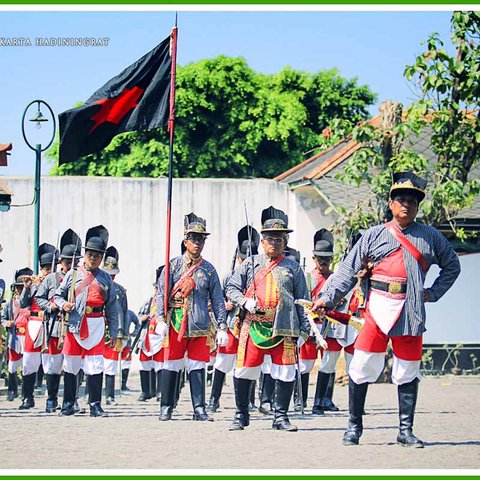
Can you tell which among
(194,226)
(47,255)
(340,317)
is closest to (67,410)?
(194,226)

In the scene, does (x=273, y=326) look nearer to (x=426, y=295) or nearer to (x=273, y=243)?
(x=273, y=243)

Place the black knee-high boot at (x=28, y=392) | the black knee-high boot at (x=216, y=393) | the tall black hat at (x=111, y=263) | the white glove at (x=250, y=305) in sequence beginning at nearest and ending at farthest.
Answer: the white glove at (x=250, y=305), the black knee-high boot at (x=216, y=393), the black knee-high boot at (x=28, y=392), the tall black hat at (x=111, y=263)

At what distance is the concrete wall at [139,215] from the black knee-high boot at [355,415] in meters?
15.1

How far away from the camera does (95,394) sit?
1545 cm

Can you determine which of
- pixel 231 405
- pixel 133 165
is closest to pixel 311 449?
pixel 231 405

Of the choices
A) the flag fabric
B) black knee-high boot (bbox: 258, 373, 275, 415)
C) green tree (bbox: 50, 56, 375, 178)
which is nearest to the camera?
the flag fabric

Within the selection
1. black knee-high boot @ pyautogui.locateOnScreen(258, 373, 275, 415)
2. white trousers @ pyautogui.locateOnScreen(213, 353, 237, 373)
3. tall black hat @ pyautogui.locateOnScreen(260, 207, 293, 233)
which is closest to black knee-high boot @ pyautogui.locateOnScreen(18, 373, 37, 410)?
white trousers @ pyautogui.locateOnScreen(213, 353, 237, 373)

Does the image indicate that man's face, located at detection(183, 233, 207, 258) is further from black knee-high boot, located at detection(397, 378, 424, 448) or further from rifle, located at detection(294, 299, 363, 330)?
black knee-high boot, located at detection(397, 378, 424, 448)

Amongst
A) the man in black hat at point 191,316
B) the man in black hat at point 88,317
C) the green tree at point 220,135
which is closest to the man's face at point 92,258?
the man in black hat at point 88,317

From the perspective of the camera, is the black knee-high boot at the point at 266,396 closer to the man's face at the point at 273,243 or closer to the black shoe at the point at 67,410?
the black shoe at the point at 67,410

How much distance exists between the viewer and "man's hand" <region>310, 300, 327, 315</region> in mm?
11734

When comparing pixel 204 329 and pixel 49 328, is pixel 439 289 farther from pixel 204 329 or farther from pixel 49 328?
pixel 49 328

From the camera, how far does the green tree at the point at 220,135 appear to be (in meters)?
41.3

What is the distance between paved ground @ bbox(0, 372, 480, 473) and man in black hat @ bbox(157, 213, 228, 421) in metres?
0.41
